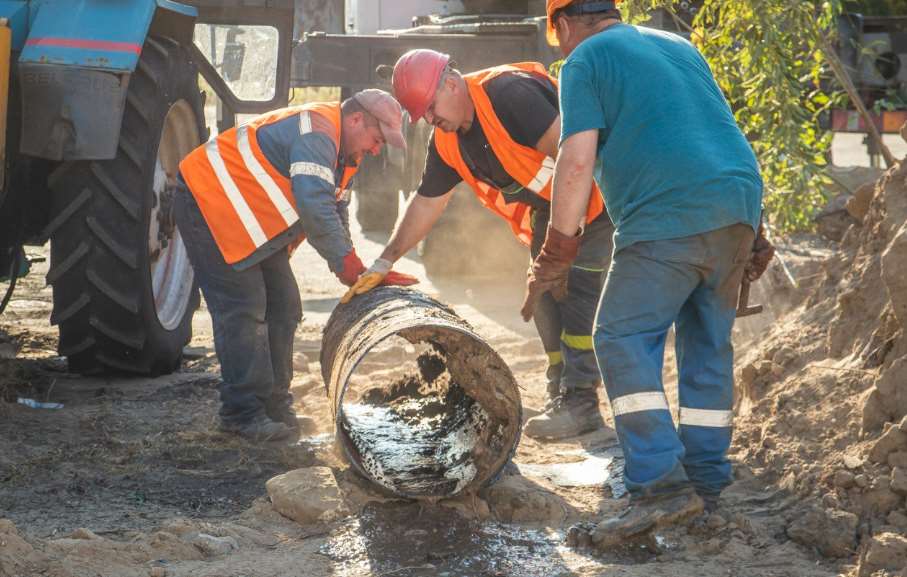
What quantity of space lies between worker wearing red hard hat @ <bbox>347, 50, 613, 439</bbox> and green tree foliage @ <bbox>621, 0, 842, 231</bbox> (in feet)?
4.40

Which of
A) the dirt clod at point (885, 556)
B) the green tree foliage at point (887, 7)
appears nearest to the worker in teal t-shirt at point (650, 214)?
the dirt clod at point (885, 556)

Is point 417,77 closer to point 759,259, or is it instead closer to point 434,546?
point 759,259

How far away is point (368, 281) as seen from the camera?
16.4 feet

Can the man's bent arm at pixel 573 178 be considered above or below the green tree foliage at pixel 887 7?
above

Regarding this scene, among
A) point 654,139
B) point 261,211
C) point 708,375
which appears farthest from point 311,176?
point 708,375

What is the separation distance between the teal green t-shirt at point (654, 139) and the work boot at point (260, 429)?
205 centimetres

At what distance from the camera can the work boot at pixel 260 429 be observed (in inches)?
211

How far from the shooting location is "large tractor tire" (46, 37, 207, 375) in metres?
5.41

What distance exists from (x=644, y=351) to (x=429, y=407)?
153cm

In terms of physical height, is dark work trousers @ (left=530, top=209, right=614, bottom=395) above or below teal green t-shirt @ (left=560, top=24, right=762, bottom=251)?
below

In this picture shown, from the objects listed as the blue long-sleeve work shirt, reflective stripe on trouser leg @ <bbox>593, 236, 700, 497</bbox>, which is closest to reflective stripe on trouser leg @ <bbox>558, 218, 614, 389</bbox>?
the blue long-sleeve work shirt

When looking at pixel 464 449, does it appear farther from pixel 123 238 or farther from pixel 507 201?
pixel 123 238

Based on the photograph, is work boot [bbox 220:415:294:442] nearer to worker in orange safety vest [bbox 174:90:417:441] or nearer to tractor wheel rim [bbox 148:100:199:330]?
worker in orange safety vest [bbox 174:90:417:441]

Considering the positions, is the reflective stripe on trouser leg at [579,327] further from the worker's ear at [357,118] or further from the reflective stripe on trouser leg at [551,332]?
the worker's ear at [357,118]
